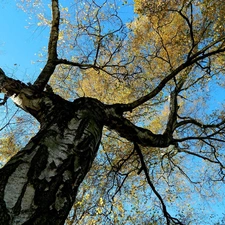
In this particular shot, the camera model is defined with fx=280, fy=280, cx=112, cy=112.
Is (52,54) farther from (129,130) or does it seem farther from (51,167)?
(51,167)

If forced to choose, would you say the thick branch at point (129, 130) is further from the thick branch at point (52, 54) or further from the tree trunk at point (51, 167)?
the thick branch at point (52, 54)

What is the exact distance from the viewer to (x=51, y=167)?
2.15 meters

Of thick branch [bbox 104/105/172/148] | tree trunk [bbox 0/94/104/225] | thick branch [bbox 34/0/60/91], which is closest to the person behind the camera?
tree trunk [bbox 0/94/104/225]

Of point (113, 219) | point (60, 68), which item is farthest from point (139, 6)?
point (113, 219)

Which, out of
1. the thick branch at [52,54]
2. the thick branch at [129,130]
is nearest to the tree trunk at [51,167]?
the thick branch at [129,130]

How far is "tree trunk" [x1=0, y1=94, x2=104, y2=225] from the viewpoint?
5.97 ft

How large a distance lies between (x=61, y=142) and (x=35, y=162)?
0.35 metres

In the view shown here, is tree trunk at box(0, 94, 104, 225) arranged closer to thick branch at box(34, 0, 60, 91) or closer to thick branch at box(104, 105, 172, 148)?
thick branch at box(104, 105, 172, 148)

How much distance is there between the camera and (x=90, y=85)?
863 centimetres

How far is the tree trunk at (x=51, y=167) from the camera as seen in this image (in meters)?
1.82

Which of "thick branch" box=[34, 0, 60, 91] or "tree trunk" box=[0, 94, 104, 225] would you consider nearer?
"tree trunk" box=[0, 94, 104, 225]

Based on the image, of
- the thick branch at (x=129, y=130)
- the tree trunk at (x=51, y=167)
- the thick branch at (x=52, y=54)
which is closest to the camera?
the tree trunk at (x=51, y=167)

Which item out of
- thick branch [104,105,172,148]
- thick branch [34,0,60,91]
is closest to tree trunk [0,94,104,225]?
thick branch [104,105,172,148]

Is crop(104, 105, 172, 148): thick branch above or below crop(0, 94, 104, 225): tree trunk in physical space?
above
